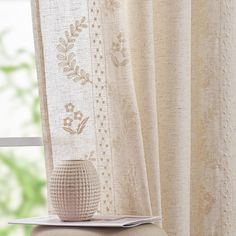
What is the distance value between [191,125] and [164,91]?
0.42 ft

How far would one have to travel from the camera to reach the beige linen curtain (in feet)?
5.27

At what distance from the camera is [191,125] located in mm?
1723

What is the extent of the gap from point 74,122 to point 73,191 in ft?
0.76

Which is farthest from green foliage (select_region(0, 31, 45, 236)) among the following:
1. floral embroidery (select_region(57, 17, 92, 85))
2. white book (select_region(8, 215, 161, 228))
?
white book (select_region(8, 215, 161, 228))

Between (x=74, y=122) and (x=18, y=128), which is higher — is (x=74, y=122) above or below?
above

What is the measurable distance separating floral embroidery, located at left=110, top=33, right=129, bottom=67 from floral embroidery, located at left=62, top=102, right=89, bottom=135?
161mm

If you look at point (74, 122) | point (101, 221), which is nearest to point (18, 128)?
point (74, 122)

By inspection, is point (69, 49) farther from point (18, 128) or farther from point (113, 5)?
point (18, 128)

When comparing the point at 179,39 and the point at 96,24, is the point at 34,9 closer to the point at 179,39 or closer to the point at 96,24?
the point at 96,24

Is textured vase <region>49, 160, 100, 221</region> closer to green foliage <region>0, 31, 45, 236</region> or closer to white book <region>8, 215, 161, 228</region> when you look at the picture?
white book <region>8, 215, 161, 228</region>

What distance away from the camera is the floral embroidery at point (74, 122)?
5.31 feet

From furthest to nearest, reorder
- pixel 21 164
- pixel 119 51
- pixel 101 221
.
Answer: pixel 21 164 → pixel 119 51 → pixel 101 221

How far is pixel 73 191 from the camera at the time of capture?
145 cm

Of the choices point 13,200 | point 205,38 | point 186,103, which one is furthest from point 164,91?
point 13,200
